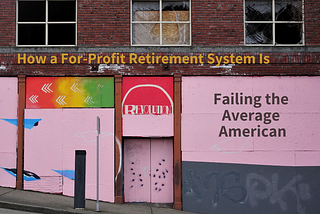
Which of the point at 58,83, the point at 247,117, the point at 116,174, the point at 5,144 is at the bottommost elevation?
the point at 116,174

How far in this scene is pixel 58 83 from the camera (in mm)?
10969

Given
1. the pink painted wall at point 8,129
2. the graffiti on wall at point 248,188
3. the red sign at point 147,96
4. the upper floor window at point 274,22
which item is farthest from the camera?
the upper floor window at point 274,22

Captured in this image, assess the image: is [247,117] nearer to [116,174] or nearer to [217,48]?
[217,48]

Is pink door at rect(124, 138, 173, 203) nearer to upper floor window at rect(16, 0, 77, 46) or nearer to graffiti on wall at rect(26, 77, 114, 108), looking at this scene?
graffiti on wall at rect(26, 77, 114, 108)

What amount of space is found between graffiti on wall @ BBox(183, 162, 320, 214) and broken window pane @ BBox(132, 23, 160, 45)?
412cm

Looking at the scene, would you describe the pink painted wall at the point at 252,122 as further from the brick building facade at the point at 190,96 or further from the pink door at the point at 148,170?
the pink door at the point at 148,170

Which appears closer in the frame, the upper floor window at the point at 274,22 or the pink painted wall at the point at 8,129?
the pink painted wall at the point at 8,129

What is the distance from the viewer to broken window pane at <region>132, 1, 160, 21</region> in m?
11.3

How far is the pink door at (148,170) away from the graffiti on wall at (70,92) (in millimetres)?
1650

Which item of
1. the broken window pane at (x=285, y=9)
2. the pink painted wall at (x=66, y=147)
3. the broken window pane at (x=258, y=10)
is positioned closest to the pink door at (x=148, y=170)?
the pink painted wall at (x=66, y=147)

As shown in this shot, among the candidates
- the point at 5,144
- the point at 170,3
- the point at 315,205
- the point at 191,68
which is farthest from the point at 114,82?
the point at 315,205

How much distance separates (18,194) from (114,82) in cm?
441

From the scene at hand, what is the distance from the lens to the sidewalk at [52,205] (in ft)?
30.2

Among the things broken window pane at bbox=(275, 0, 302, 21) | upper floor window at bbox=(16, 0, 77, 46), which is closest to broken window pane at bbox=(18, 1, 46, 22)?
upper floor window at bbox=(16, 0, 77, 46)
